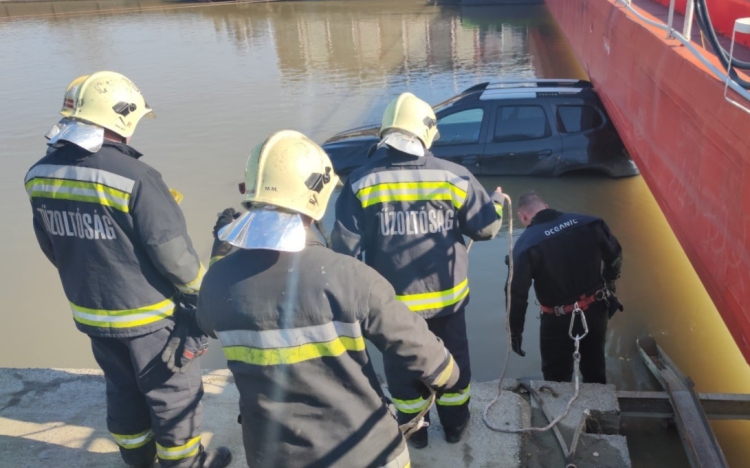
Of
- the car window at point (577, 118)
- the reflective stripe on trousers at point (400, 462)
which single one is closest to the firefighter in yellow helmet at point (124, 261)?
the reflective stripe on trousers at point (400, 462)

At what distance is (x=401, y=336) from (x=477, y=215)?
1251mm

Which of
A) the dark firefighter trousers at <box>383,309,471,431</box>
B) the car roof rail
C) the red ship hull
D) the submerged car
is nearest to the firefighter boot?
the dark firefighter trousers at <box>383,309,471,431</box>

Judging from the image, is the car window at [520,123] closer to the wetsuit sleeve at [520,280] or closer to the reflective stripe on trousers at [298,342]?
the wetsuit sleeve at [520,280]

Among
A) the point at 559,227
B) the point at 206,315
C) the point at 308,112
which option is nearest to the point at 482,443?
the point at 559,227

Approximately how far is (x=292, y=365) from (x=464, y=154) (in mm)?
6244

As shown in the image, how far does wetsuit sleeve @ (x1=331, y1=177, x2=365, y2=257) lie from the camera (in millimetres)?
3088

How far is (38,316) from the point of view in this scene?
6.10 metres

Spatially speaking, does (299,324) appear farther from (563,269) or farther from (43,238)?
(563,269)

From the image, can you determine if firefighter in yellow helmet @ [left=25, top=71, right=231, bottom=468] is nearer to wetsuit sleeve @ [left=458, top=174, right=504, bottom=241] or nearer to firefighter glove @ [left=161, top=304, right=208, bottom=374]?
firefighter glove @ [left=161, top=304, right=208, bottom=374]

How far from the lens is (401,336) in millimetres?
1987

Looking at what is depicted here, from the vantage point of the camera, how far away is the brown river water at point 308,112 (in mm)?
5219

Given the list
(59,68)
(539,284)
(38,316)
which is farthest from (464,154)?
(59,68)

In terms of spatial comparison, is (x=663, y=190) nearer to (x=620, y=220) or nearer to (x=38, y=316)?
(x=620, y=220)

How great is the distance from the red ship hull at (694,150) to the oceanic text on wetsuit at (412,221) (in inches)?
55.7
